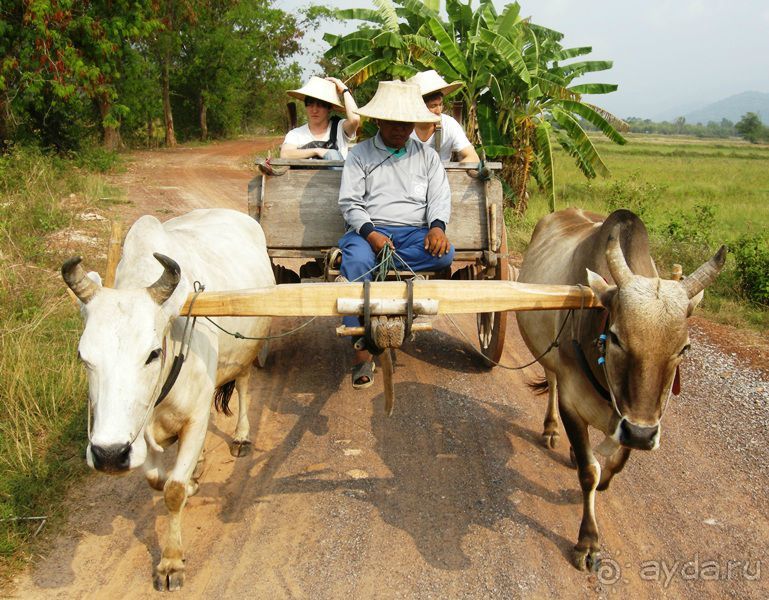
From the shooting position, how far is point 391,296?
3.01 meters

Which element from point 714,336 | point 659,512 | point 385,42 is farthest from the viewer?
point 385,42

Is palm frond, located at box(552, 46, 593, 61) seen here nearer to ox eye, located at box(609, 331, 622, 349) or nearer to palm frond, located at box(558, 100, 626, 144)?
palm frond, located at box(558, 100, 626, 144)

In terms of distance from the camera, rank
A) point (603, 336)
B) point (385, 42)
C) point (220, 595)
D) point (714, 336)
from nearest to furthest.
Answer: point (603, 336) < point (220, 595) < point (714, 336) < point (385, 42)

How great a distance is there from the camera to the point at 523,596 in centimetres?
306

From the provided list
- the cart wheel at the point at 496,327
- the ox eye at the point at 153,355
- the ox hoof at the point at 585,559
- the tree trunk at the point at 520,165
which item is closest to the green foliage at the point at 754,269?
the cart wheel at the point at 496,327

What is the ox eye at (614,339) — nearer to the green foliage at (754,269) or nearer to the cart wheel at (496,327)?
the cart wheel at (496,327)

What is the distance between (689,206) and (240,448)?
15.1 meters

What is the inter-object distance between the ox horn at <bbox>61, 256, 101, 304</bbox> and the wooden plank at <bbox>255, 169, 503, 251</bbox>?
261 centimetres

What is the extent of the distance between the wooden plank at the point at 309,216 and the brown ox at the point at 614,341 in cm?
96

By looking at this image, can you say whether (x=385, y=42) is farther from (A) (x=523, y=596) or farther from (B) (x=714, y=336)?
(A) (x=523, y=596)

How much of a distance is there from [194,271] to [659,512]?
9.54 feet

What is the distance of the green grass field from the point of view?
751 cm

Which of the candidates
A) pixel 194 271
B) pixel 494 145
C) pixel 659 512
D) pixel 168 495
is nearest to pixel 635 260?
pixel 659 512

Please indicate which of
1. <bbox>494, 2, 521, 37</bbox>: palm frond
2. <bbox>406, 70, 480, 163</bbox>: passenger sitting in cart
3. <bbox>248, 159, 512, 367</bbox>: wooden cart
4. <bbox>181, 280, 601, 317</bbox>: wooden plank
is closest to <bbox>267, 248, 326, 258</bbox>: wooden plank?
<bbox>248, 159, 512, 367</bbox>: wooden cart
